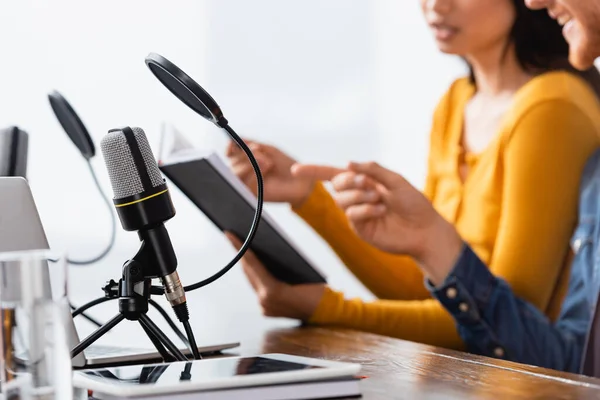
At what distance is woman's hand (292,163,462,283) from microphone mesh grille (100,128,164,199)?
0.51 metres

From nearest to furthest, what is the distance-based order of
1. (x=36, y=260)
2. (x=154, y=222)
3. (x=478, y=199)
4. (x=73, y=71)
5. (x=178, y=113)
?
1. (x=36, y=260)
2. (x=154, y=222)
3. (x=478, y=199)
4. (x=73, y=71)
5. (x=178, y=113)

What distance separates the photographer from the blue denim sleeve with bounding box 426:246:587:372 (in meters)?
1.17

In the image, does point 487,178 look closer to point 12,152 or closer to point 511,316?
point 511,316

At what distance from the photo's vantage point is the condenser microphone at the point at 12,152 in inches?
32.5

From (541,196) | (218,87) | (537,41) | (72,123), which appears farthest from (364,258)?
(218,87)

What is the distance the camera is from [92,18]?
2.59 meters

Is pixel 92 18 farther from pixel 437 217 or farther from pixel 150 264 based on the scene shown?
pixel 150 264

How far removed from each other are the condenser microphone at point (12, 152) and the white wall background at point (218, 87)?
1577mm

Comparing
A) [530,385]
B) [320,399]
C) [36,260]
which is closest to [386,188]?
[530,385]

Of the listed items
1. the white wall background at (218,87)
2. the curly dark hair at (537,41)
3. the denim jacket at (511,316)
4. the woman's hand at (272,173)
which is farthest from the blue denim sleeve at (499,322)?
the white wall background at (218,87)

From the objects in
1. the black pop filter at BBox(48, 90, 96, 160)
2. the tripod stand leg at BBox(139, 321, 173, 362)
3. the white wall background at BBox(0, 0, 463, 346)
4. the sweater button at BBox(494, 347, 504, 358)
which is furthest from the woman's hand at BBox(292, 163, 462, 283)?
the white wall background at BBox(0, 0, 463, 346)

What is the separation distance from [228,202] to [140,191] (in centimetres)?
43

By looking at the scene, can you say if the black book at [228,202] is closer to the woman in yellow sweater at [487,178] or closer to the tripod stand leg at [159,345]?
the woman in yellow sweater at [487,178]

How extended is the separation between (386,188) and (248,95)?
1.85 meters
